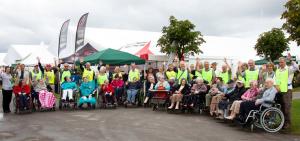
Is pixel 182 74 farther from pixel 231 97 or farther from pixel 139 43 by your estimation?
pixel 139 43

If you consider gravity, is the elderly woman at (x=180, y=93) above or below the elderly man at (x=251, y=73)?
below

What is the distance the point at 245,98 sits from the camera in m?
10.7

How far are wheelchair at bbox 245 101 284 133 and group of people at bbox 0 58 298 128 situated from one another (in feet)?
0.59

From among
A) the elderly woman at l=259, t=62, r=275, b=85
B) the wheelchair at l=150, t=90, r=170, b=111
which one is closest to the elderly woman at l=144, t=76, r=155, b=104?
the wheelchair at l=150, t=90, r=170, b=111

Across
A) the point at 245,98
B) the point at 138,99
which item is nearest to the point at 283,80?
the point at 245,98

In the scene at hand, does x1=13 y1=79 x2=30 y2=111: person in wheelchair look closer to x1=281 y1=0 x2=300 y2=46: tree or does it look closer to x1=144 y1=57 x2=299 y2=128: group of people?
x1=144 y1=57 x2=299 y2=128: group of people

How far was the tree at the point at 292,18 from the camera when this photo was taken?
Result: 22.8 metres

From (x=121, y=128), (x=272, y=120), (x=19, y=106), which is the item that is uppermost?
(x=19, y=106)

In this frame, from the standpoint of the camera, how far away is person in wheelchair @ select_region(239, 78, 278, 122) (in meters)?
9.55

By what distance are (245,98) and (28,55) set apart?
31204 mm

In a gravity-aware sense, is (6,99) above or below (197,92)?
below

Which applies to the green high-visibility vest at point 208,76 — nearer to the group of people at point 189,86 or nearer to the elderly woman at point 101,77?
the group of people at point 189,86

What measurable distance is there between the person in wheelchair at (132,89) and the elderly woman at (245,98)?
5.79m

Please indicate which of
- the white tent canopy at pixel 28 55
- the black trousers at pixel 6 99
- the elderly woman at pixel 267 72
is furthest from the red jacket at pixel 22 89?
the white tent canopy at pixel 28 55
